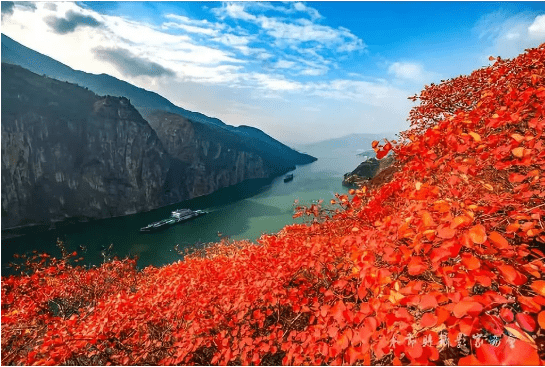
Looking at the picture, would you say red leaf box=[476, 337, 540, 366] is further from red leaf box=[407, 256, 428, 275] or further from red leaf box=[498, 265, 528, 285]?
red leaf box=[407, 256, 428, 275]

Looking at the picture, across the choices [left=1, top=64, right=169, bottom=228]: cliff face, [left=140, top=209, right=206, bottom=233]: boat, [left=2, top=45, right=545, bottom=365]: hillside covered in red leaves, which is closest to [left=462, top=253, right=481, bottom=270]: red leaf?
[left=2, top=45, right=545, bottom=365]: hillside covered in red leaves

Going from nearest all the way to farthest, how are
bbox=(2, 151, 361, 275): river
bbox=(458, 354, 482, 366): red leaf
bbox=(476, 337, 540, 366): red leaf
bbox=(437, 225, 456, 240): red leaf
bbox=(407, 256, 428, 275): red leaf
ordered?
bbox=(476, 337, 540, 366): red leaf → bbox=(458, 354, 482, 366): red leaf → bbox=(437, 225, 456, 240): red leaf → bbox=(407, 256, 428, 275): red leaf → bbox=(2, 151, 361, 275): river

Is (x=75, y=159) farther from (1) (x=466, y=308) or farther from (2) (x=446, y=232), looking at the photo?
(1) (x=466, y=308)

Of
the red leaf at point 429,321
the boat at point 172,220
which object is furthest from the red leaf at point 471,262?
the boat at point 172,220

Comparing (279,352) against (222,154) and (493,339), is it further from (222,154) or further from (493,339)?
(222,154)

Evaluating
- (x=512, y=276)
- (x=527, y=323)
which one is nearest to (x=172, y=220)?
(x=512, y=276)
